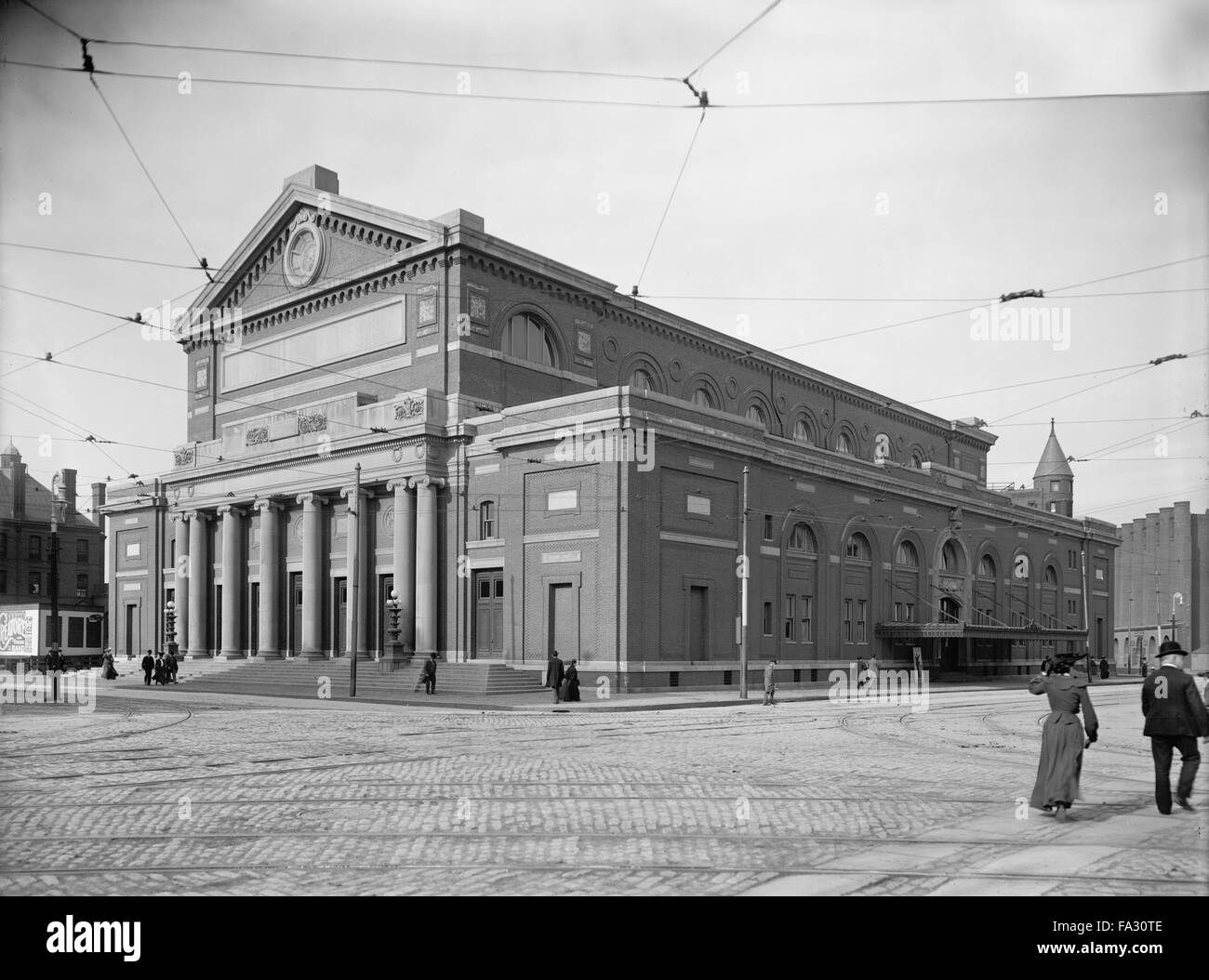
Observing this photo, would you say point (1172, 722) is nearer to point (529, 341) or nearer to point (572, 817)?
point (572, 817)

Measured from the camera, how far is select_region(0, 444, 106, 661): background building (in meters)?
51.7

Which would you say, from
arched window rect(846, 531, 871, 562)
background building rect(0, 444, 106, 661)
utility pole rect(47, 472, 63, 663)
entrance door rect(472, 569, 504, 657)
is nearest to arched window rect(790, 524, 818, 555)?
arched window rect(846, 531, 871, 562)

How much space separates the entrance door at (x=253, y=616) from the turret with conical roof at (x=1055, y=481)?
64.5 meters

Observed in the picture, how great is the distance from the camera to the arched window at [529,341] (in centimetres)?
4750

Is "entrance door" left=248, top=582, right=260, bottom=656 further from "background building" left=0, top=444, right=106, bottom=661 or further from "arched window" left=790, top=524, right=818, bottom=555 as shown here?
"arched window" left=790, top=524, right=818, bottom=555

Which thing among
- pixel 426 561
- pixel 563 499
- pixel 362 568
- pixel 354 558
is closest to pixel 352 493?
pixel 362 568

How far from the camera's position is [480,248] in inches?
1780

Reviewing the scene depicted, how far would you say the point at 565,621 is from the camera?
1642 inches

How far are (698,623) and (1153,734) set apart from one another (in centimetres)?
3178

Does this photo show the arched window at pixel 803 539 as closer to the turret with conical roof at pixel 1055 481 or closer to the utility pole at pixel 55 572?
the utility pole at pixel 55 572

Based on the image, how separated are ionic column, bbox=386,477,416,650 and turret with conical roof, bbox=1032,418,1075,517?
6233 centimetres
